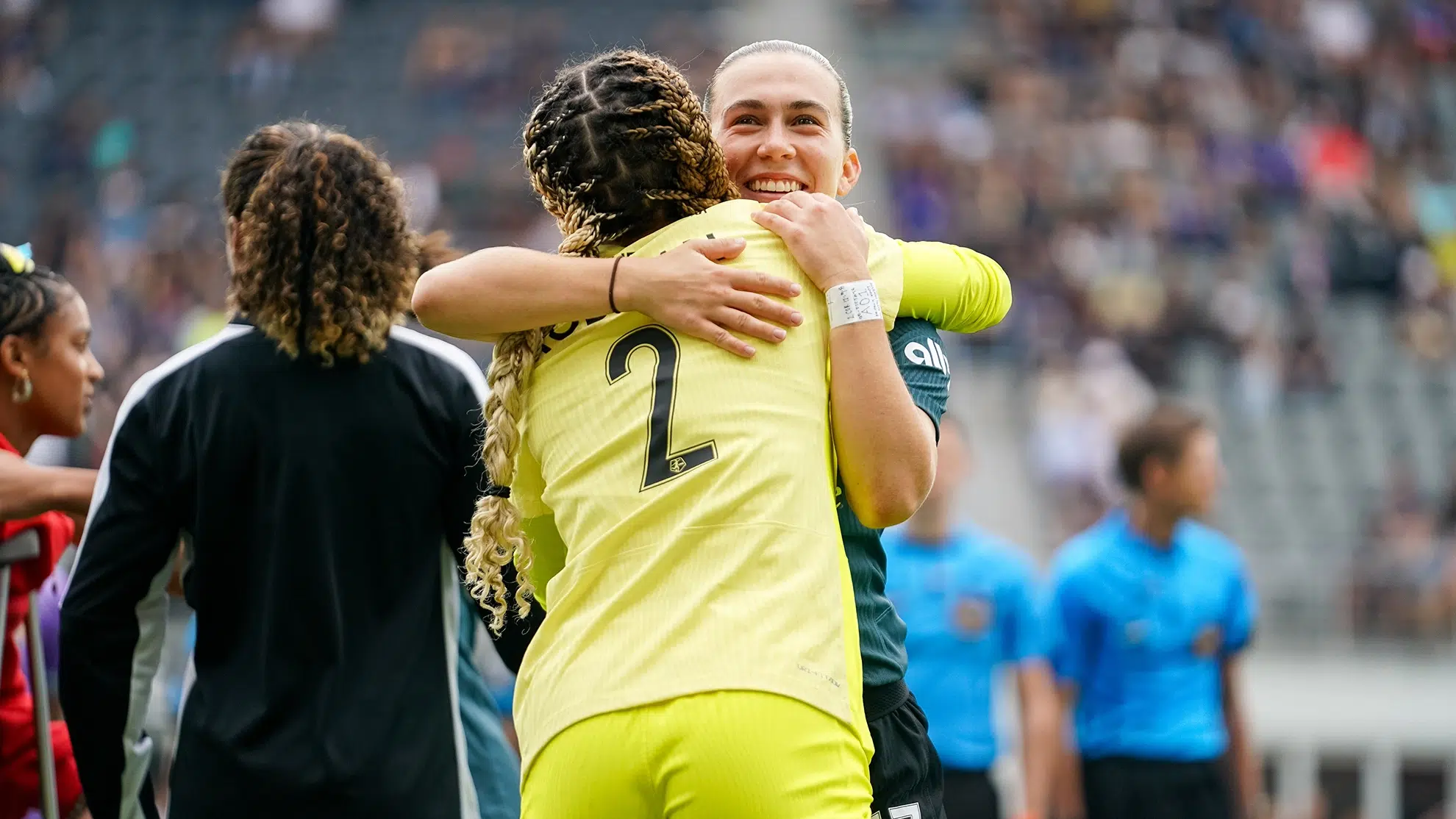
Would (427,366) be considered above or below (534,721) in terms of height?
above

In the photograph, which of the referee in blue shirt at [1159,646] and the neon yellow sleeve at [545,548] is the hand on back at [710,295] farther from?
the referee in blue shirt at [1159,646]

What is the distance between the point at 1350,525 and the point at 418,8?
11.9 metres

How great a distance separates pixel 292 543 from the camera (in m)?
3.59

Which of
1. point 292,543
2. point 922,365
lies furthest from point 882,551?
point 292,543

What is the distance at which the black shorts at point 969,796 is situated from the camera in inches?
284

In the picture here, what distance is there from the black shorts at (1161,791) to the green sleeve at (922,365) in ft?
15.4

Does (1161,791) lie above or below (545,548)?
below

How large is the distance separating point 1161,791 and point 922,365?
4.81 metres

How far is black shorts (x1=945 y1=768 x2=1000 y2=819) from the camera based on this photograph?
7219 millimetres

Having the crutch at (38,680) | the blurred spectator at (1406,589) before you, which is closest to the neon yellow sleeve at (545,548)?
the crutch at (38,680)

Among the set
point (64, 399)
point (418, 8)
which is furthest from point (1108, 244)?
point (64, 399)

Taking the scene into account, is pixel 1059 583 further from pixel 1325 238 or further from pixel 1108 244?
pixel 1325 238

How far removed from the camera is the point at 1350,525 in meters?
15.4

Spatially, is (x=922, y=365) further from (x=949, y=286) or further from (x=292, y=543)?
(x=292, y=543)
